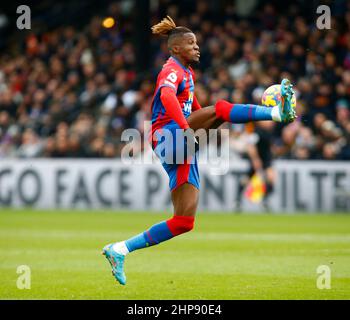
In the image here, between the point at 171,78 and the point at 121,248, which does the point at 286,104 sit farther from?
the point at 121,248

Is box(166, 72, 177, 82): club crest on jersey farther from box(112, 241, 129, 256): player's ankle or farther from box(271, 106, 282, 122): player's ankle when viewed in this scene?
box(112, 241, 129, 256): player's ankle

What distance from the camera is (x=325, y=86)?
20.3 meters

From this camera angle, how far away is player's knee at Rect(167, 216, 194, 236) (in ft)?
28.0

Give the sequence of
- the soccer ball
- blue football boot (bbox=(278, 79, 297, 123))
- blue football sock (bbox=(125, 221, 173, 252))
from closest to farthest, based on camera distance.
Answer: blue football boot (bbox=(278, 79, 297, 123)) → the soccer ball → blue football sock (bbox=(125, 221, 173, 252))

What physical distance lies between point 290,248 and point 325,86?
8.46 meters

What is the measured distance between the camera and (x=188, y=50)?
29.0 feet

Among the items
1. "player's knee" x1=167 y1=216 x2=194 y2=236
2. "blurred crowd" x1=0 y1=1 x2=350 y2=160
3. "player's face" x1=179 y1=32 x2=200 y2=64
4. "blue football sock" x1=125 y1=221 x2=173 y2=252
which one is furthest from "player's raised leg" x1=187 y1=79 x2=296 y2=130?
"blurred crowd" x1=0 y1=1 x2=350 y2=160

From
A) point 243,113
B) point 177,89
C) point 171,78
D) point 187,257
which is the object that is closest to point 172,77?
point 171,78

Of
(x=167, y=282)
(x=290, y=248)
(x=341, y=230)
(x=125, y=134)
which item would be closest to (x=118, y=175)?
(x=125, y=134)

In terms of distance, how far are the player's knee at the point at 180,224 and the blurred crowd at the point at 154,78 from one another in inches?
450

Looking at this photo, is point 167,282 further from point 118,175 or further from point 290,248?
point 118,175

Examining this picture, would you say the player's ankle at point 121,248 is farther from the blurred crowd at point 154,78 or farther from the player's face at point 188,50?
the blurred crowd at point 154,78

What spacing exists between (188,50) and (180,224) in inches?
70.0

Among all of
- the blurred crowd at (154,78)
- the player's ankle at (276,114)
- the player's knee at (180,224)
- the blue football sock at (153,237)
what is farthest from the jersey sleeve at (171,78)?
the blurred crowd at (154,78)
